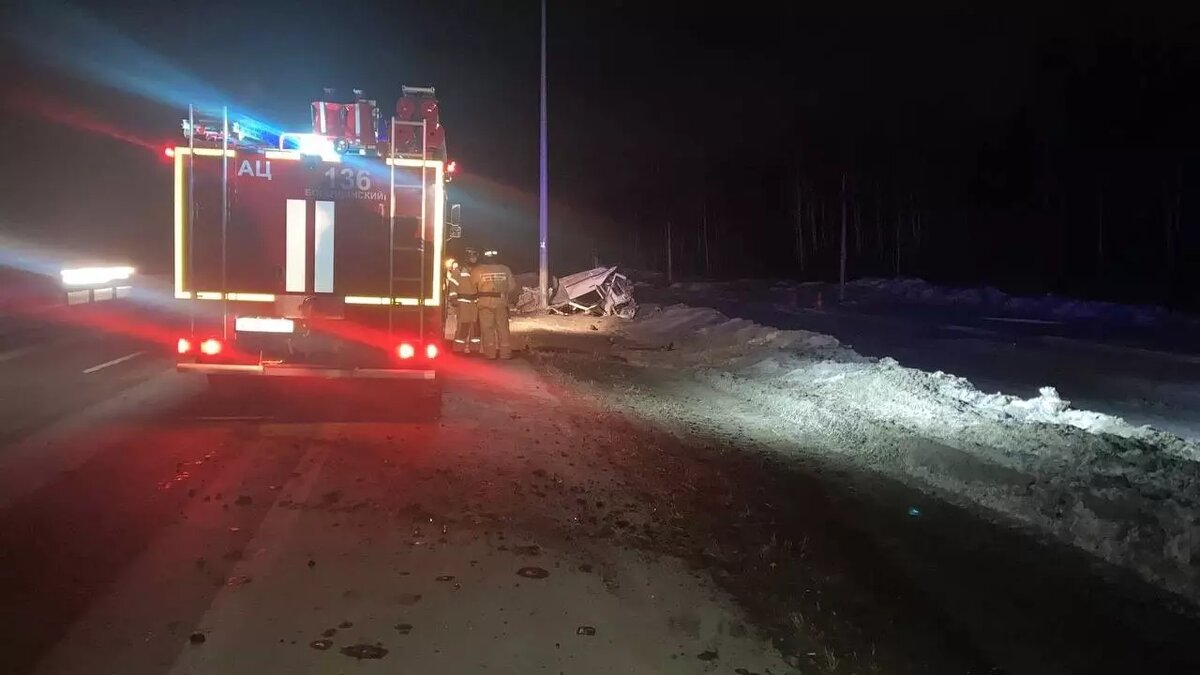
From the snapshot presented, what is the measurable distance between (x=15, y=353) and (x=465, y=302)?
25.8ft

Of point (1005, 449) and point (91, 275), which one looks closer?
point (1005, 449)

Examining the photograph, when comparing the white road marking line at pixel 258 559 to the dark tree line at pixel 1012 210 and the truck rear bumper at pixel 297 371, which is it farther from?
the dark tree line at pixel 1012 210

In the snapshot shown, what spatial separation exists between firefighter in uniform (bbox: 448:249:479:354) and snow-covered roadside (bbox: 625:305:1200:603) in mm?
4190

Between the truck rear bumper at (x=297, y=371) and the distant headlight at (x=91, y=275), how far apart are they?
55.7ft

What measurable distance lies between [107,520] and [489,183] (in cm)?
10293

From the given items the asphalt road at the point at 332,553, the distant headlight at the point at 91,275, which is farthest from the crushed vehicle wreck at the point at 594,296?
the asphalt road at the point at 332,553

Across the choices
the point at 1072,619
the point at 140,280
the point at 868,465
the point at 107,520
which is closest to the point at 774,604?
the point at 1072,619

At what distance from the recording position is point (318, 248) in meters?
10.2

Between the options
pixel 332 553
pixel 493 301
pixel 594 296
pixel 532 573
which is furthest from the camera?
pixel 594 296

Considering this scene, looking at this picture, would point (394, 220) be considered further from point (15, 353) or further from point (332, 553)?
point (15, 353)

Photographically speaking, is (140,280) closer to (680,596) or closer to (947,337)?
(947,337)

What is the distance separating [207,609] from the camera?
17.0 ft

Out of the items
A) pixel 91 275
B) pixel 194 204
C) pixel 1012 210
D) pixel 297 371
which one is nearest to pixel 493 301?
pixel 297 371

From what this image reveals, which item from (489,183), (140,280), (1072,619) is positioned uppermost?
(489,183)
